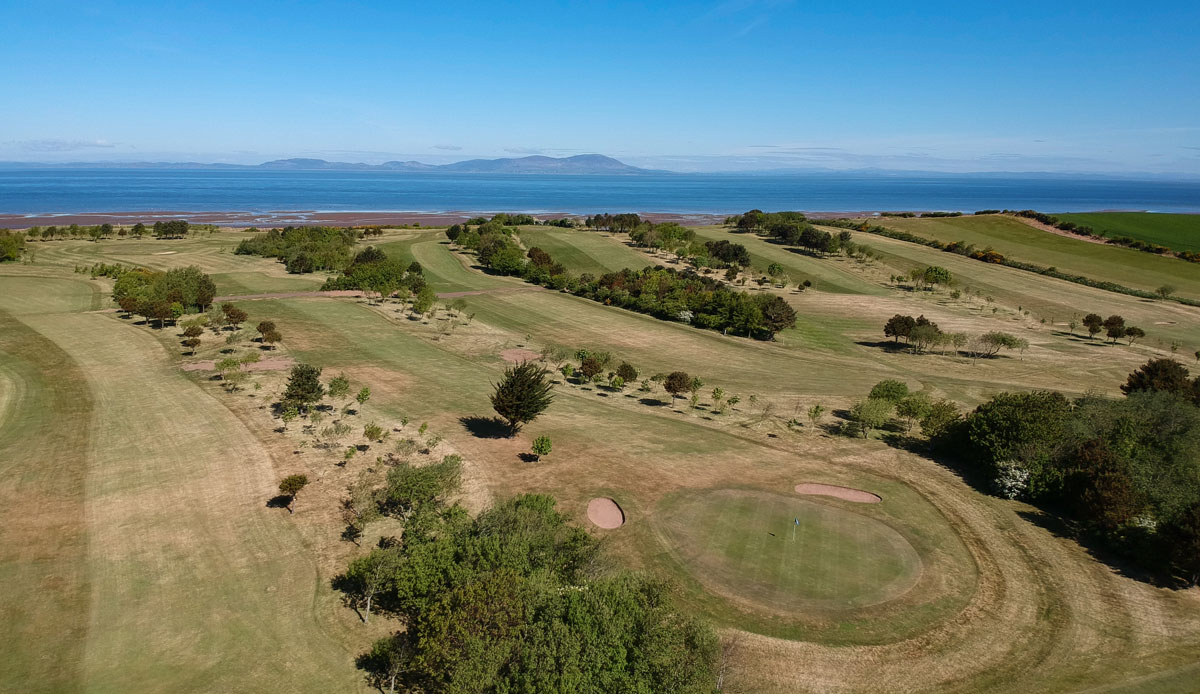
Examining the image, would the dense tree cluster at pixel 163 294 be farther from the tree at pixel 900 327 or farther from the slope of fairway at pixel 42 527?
the tree at pixel 900 327

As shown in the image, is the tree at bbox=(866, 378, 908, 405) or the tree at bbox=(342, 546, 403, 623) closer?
the tree at bbox=(342, 546, 403, 623)

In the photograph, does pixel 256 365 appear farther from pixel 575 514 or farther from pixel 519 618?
pixel 519 618

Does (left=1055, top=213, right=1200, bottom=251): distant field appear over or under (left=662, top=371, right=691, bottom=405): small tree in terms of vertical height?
over

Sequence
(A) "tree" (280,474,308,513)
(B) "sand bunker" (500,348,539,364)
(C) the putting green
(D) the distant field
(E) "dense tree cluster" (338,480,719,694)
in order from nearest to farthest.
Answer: (E) "dense tree cluster" (338,480,719,694) < (C) the putting green < (A) "tree" (280,474,308,513) < (B) "sand bunker" (500,348,539,364) < (D) the distant field

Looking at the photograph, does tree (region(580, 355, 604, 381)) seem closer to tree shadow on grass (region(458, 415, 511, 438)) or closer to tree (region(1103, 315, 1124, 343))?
tree shadow on grass (region(458, 415, 511, 438))

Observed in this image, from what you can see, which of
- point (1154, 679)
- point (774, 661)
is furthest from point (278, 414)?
point (1154, 679)

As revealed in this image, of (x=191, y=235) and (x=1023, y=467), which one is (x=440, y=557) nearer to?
(x=1023, y=467)

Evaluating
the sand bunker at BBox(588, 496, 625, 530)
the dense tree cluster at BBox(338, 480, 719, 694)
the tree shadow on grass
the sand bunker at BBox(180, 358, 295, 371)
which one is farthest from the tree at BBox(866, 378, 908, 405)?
the sand bunker at BBox(180, 358, 295, 371)
